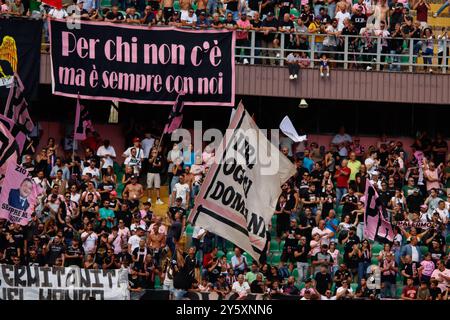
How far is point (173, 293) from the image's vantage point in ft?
82.5

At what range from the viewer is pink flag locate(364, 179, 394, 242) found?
1153 inches

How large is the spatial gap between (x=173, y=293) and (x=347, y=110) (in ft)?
41.2

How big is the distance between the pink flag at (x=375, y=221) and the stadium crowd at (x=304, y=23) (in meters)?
5.64

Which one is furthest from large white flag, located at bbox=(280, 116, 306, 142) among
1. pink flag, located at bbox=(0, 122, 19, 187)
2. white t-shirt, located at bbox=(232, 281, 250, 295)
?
pink flag, located at bbox=(0, 122, 19, 187)

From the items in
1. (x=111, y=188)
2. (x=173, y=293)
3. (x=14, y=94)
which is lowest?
(x=173, y=293)

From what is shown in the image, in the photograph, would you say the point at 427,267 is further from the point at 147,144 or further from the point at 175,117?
the point at 147,144

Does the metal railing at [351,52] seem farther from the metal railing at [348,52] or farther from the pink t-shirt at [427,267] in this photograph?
the pink t-shirt at [427,267]

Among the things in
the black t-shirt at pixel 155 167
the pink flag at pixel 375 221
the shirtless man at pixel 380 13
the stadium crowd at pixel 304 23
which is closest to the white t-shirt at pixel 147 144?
the black t-shirt at pixel 155 167

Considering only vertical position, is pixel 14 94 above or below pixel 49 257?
above

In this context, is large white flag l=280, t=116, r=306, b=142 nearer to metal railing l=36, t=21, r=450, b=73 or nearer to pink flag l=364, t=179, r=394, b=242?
metal railing l=36, t=21, r=450, b=73

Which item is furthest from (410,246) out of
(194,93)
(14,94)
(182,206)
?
(14,94)

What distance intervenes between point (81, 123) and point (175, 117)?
220cm

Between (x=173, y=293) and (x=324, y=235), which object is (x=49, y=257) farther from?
(x=324, y=235)

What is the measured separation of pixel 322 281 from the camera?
27.8 metres
